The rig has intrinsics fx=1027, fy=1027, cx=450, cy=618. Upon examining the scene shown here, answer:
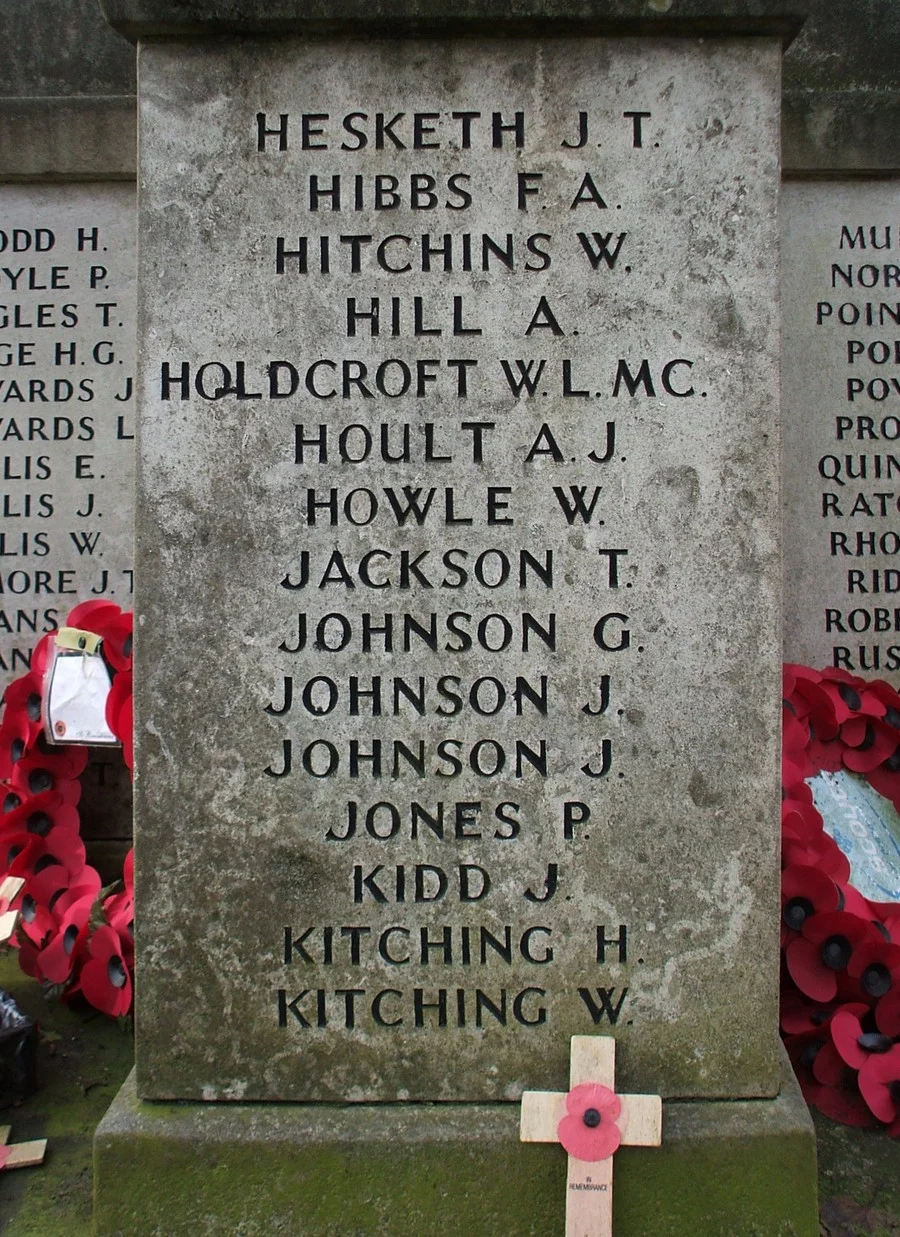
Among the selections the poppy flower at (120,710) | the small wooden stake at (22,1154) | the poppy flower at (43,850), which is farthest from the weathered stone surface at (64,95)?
the small wooden stake at (22,1154)

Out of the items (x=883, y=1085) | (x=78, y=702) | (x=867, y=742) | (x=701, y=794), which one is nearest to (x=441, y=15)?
(x=701, y=794)

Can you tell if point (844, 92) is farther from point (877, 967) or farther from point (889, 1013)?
point (889, 1013)

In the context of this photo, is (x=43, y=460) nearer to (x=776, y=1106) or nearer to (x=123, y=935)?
(x=123, y=935)

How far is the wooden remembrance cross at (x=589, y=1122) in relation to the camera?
2.04 metres

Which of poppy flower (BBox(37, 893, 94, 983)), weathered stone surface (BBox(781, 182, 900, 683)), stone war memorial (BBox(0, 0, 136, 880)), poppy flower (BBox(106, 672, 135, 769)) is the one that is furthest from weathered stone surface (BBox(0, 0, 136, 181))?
poppy flower (BBox(37, 893, 94, 983))

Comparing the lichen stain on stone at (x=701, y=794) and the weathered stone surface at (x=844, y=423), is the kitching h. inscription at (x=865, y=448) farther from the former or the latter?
the lichen stain on stone at (x=701, y=794)

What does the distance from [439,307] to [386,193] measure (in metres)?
0.27

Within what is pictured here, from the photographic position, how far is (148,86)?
2.14 m

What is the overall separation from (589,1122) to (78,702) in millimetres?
2179

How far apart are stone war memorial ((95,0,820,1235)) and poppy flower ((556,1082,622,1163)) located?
0.27ft

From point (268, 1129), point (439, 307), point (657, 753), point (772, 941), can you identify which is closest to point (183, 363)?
point (439, 307)

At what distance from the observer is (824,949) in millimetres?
2795

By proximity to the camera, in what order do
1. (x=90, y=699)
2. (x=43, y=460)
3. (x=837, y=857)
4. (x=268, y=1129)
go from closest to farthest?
(x=268, y=1129) → (x=837, y=857) → (x=90, y=699) → (x=43, y=460)

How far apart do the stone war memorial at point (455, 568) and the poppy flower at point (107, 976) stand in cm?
81
